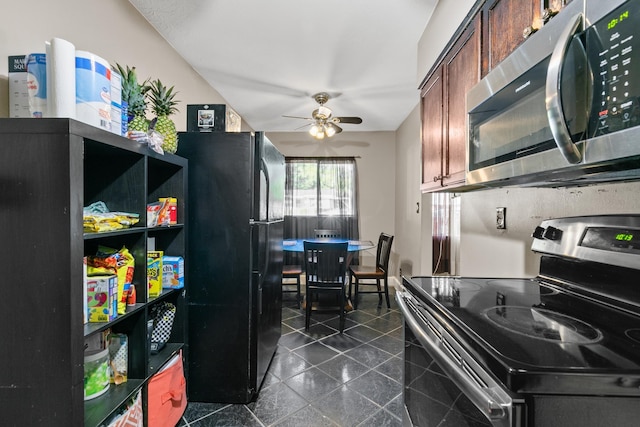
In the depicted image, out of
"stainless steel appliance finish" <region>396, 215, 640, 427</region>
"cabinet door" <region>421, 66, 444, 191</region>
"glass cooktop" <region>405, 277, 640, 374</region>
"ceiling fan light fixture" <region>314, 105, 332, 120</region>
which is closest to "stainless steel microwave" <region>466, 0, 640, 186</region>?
"stainless steel appliance finish" <region>396, 215, 640, 427</region>

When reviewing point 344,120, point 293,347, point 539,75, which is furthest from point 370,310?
point 539,75

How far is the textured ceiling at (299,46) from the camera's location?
2.01 meters

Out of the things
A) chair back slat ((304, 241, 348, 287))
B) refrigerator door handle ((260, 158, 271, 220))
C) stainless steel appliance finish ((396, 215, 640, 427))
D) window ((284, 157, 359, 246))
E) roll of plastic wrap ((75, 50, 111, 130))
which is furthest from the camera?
window ((284, 157, 359, 246))

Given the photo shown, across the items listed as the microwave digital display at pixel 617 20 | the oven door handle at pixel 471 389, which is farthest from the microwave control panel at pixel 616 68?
the oven door handle at pixel 471 389

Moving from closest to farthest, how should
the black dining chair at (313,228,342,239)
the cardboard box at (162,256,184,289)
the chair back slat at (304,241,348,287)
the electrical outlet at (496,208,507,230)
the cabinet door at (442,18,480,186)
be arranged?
the cabinet door at (442,18,480,186) < the electrical outlet at (496,208,507,230) < the cardboard box at (162,256,184,289) < the chair back slat at (304,241,348,287) < the black dining chair at (313,228,342,239)

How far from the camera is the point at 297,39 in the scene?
2363 mm

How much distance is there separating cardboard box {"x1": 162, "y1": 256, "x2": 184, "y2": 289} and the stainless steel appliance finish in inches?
51.5

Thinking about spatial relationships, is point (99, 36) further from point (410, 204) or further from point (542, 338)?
point (410, 204)

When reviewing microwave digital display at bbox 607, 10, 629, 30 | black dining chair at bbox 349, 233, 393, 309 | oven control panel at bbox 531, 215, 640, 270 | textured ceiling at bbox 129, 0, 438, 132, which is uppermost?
textured ceiling at bbox 129, 0, 438, 132

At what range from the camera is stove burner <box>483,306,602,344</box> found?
0.71m

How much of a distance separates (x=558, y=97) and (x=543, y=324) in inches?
23.3

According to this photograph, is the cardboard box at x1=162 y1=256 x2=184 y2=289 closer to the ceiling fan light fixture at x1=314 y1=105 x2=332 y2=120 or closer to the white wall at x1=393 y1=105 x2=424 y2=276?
the ceiling fan light fixture at x1=314 y1=105 x2=332 y2=120

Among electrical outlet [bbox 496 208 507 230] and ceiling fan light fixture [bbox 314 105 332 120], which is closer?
electrical outlet [bbox 496 208 507 230]

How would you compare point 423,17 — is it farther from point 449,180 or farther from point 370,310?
point 370,310
